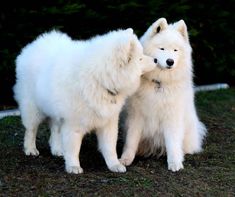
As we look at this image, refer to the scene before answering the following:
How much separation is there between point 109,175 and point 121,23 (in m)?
4.33

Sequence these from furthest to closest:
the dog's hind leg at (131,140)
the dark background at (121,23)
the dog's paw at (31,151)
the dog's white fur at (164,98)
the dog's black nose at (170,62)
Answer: the dark background at (121,23) < the dog's paw at (31,151) < the dog's hind leg at (131,140) < the dog's white fur at (164,98) < the dog's black nose at (170,62)

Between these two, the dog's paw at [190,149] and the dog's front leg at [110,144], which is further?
the dog's paw at [190,149]

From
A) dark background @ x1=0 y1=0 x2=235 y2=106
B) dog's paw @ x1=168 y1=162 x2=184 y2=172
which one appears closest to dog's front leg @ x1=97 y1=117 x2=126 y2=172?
dog's paw @ x1=168 y1=162 x2=184 y2=172

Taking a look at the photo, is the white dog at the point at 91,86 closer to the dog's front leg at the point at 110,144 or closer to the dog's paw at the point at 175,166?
the dog's front leg at the point at 110,144

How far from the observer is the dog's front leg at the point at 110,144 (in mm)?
5273

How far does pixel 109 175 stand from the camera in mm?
5168

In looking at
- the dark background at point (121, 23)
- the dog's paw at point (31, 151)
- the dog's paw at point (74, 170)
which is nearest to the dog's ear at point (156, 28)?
the dog's paw at point (74, 170)

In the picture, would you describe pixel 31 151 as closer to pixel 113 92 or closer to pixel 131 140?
pixel 131 140

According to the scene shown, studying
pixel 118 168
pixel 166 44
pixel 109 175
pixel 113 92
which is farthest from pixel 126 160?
pixel 166 44

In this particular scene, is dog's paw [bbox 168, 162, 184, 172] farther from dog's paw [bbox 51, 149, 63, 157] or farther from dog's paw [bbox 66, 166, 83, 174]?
dog's paw [bbox 51, 149, 63, 157]

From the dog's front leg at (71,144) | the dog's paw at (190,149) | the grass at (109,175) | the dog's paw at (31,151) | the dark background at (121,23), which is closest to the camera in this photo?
the grass at (109,175)

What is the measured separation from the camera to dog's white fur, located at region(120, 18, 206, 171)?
538 cm

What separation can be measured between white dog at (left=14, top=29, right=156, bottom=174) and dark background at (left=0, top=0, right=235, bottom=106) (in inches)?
103

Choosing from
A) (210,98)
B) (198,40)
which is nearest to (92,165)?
(210,98)
